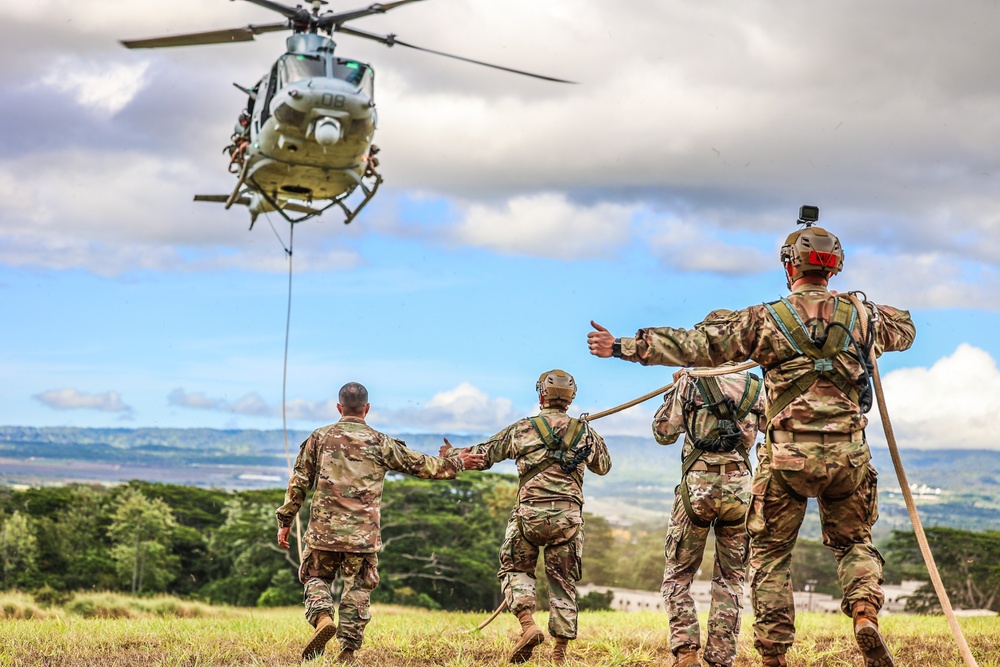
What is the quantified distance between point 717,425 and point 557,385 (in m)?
1.43

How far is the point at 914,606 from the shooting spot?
4128 cm

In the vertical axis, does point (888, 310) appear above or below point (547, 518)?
above

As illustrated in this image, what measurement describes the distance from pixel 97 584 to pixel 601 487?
275 feet

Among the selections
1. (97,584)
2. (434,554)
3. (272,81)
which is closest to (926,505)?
(434,554)

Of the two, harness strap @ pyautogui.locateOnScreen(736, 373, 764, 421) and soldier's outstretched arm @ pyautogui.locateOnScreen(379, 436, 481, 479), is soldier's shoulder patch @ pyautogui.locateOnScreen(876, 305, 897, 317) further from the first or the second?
soldier's outstretched arm @ pyautogui.locateOnScreen(379, 436, 481, 479)

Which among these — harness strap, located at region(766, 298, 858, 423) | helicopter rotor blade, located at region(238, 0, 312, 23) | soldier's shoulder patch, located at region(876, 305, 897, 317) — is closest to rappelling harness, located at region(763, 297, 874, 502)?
harness strap, located at region(766, 298, 858, 423)

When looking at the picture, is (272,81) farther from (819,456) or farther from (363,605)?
(819,456)

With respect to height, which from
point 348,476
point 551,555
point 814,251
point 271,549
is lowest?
point 271,549

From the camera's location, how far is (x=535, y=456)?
9.52 meters

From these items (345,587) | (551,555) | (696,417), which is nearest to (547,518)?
(551,555)

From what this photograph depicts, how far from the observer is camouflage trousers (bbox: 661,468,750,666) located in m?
8.78

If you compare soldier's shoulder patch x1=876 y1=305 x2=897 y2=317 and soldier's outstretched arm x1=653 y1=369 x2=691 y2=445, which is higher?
soldier's shoulder patch x1=876 y1=305 x2=897 y2=317

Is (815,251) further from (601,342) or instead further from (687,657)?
(687,657)

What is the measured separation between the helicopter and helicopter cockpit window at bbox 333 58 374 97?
0.6 inches
